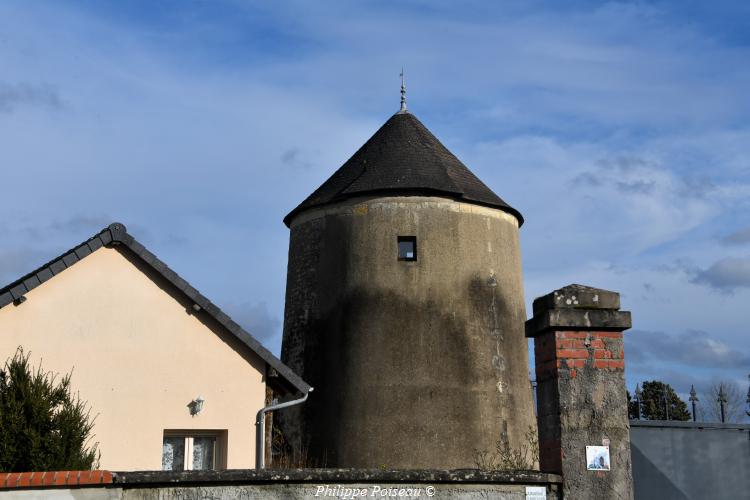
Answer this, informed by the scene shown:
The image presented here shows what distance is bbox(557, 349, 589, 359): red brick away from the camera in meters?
8.68

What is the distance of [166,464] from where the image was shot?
1554cm

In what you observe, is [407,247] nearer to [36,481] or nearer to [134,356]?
[134,356]

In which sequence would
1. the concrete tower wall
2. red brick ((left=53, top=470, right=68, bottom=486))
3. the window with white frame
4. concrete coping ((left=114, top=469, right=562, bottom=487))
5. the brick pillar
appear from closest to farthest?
red brick ((left=53, top=470, right=68, bottom=486)), concrete coping ((left=114, top=469, right=562, bottom=487)), the brick pillar, the window with white frame, the concrete tower wall

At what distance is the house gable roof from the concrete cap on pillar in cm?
822

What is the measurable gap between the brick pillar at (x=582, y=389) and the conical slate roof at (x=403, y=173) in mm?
13639

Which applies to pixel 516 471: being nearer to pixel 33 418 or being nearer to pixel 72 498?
pixel 72 498

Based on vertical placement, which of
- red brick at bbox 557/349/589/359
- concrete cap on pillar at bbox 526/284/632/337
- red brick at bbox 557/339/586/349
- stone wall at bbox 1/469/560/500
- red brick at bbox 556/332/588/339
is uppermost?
concrete cap on pillar at bbox 526/284/632/337

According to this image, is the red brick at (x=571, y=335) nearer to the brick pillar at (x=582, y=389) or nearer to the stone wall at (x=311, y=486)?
the brick pillar at (x=582, y=389)

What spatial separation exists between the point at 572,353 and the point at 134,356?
8.98 metres

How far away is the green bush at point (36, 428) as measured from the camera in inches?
468

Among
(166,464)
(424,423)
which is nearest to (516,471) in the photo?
(166,464)

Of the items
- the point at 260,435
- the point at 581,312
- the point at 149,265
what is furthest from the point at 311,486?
the point at 149,265

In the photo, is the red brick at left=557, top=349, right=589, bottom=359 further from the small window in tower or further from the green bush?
the small window in tower

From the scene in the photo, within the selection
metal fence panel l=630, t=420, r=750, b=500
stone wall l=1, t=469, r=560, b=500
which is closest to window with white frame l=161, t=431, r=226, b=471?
metal fence panel l=630, t=420, r=750, b=500
